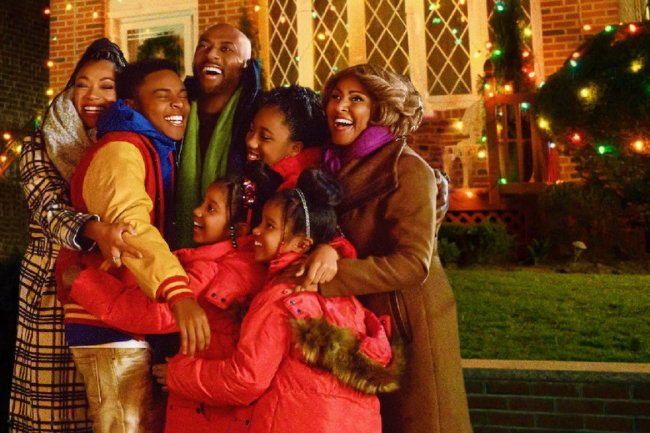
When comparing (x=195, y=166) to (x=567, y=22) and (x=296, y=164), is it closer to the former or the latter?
(x=296, y=164)

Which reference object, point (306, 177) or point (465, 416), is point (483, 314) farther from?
point (306, 177)

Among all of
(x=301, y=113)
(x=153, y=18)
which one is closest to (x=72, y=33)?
(x=153, y=18)

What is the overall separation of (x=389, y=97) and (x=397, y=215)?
1.32 ft

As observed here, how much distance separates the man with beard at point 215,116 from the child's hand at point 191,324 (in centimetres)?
55

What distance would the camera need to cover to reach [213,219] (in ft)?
7.89

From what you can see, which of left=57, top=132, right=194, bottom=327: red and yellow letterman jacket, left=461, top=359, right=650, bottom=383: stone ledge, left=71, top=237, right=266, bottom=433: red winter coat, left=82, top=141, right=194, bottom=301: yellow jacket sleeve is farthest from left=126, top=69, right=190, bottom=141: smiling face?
left=461, top=359, right=650, bottom=383: stone ledge

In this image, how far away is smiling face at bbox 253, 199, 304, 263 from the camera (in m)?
2.27

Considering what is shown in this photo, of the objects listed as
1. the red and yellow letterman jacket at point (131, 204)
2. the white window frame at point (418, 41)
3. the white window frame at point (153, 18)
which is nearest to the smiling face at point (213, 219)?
the red and yellow letterman jacket at point (131, 204)

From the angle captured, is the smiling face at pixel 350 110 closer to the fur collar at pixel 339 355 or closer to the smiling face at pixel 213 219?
the smiling face at pixel 213 219

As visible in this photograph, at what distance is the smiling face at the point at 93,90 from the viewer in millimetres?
2625

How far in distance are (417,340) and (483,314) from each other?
10.4 feet

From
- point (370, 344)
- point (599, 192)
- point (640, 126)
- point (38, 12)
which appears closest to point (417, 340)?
point (370, 344)

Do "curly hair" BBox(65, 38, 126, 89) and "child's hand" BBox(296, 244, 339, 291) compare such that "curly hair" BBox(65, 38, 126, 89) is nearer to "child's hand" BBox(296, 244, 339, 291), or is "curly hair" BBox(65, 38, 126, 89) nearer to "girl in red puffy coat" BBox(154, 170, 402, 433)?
"girl in red puffy coat" BBox(154, 170, 402, 433)

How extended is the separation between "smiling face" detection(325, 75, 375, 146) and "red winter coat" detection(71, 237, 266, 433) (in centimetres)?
54
